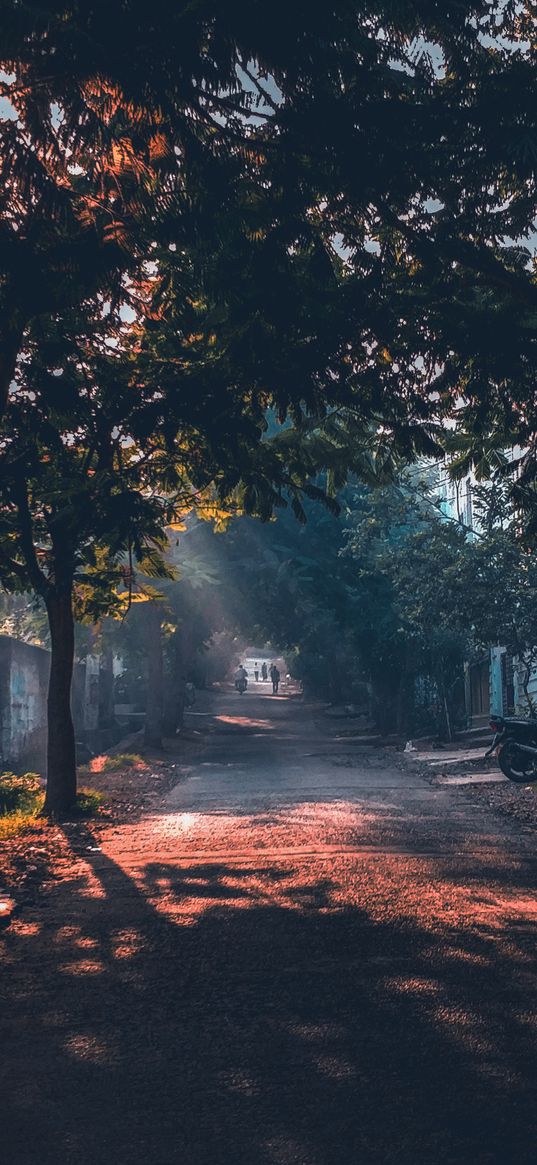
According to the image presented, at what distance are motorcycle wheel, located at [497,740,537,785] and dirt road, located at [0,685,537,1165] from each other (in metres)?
7.56

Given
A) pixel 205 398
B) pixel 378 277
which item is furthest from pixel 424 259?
pixel 205 398

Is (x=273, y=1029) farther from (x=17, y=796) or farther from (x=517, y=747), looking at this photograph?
(x=517, y=747)

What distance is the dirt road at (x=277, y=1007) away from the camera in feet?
12.6

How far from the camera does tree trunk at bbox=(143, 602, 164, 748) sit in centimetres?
2975

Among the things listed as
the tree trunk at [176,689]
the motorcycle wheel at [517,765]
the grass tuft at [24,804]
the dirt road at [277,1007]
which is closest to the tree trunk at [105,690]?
the tree trunk at [176,689]

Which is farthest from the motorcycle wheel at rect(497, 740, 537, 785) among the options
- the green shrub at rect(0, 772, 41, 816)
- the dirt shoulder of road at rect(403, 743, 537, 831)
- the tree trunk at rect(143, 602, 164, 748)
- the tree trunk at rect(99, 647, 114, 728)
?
the tree trunk at rect(99, 647, 114, 728)

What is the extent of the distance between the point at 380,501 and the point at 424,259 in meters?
19.2

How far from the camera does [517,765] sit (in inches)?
736

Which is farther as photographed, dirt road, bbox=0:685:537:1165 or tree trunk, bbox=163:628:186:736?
tree trunk, bbox=163:628:186:736

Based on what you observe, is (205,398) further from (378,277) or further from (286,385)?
(378,277)

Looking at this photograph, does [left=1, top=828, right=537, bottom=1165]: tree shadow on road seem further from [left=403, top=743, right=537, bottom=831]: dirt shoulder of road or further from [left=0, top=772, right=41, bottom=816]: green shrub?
[left=0, top=772, right=41, bottom=816]: green shrub

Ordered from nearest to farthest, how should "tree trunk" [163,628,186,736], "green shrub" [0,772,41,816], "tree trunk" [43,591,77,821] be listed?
1. "tree trunk" [43,591,77,821]
2. "green shrub" [0,772,41,816]
3. "tree trunk" [163,628,186,736]

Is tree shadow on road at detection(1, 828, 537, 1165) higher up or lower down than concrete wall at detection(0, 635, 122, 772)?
lower down

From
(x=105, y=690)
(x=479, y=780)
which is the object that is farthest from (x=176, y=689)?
(x=479, y=780)
